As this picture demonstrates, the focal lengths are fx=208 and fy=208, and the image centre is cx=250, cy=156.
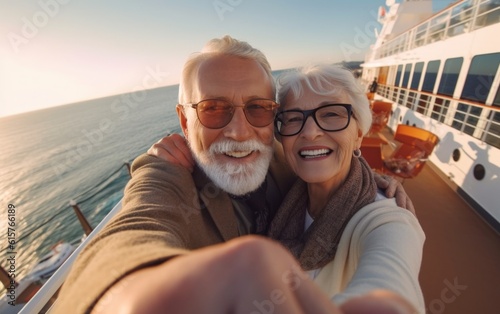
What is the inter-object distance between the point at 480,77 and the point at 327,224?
21.6 feet

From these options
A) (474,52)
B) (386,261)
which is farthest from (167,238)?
(474,52)

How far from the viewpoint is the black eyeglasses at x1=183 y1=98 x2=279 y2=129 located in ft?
4.48

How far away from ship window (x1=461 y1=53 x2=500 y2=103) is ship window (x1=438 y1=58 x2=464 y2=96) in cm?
83

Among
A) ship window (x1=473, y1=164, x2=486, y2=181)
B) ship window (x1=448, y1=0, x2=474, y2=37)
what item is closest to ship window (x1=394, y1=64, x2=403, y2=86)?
ship window (x1=448, y1=0, x2=474, y2=37)

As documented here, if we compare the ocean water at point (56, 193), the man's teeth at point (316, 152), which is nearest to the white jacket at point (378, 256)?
the man's teeth at point (316, 152)

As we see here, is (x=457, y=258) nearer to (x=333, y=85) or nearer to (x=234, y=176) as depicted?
(x=333, y=85)

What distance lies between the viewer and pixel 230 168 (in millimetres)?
1427

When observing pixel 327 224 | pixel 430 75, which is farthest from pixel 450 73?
pixel 327 224

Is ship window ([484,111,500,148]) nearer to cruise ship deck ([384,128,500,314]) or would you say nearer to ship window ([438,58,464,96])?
cruise ship deck ([384,128,500,314])

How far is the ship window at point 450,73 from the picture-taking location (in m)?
6.09

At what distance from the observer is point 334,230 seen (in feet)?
3.87

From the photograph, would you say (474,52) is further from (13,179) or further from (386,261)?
(13,179)

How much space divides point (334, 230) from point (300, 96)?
861 mm

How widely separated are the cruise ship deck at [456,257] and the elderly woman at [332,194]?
88.0 inches
